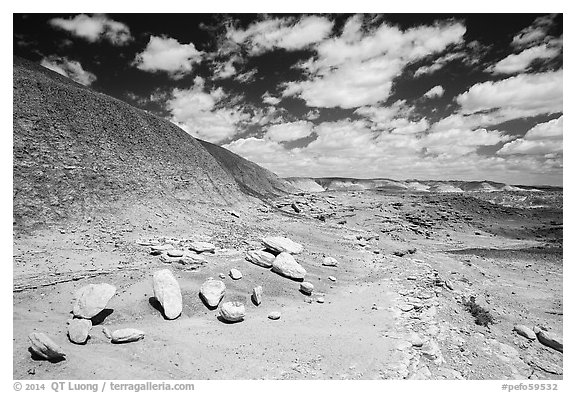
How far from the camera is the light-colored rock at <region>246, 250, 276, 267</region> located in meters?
12.8

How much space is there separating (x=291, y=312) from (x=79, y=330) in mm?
6060

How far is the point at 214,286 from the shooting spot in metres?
10.2

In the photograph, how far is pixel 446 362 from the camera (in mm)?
7629

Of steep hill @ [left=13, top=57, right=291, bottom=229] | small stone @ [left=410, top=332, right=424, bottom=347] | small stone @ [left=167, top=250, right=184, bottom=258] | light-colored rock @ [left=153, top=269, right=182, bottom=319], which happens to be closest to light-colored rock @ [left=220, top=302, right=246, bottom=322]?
light-colored rock @ [left=153, top=269, right=182, bottom=319]

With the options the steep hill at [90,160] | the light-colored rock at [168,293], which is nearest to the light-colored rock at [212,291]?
the light-colored rock at [168,293]

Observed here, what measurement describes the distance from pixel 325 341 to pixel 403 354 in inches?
80.6

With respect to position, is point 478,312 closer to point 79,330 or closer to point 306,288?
point 306,288

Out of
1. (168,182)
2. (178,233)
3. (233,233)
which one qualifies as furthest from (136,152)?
(233,233)

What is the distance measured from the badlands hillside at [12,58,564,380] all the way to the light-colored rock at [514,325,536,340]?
38mm

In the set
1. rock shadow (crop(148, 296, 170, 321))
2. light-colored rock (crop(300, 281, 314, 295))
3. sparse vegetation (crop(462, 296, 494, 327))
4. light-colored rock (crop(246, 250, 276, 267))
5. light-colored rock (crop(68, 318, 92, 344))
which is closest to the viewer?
light-colored rock (crop(68, 318, 92, 344))

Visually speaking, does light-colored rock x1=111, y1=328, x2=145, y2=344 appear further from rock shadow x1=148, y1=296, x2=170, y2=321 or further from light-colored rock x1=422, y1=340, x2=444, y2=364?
light-colored rock x1=422, y1=340, x2=444, y2=364

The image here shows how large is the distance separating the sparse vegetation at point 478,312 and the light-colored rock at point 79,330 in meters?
12.1

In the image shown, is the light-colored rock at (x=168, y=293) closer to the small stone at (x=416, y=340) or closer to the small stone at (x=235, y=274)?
the small stone at (x=235, y=274)

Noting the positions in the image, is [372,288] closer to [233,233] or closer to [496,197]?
[233,233]
